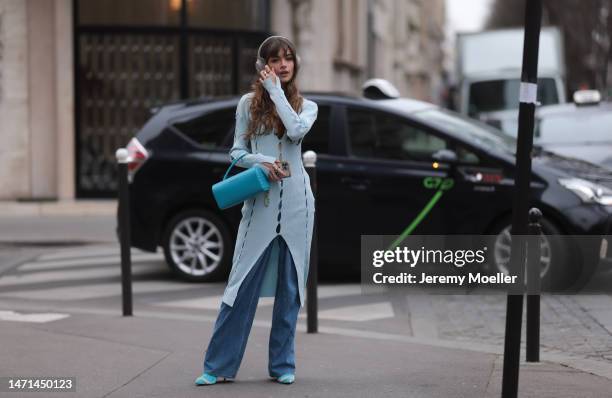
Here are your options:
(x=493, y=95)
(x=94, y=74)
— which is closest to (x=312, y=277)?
(x=94, y=74)

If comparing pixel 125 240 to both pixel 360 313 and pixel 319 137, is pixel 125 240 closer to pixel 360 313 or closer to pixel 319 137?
pixel 360 313

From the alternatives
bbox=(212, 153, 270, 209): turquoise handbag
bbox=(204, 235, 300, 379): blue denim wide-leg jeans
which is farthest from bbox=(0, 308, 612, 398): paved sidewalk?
bbox=(212, 153, 270, 209): turquoise handbag

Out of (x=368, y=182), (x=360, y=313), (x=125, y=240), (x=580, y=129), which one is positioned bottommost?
(x=360, y=313)

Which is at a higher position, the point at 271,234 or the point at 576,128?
the point at 576,128

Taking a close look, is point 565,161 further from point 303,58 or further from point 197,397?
point 303,58

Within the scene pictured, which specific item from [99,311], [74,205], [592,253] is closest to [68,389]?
[99,311]

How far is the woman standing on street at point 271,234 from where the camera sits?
6199 millimetres

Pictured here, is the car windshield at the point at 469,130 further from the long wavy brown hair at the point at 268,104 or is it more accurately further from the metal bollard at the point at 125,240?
the long wavy brown hair at the point at 268,104

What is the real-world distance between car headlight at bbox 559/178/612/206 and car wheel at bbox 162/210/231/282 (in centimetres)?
295

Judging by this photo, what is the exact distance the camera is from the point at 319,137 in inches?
429

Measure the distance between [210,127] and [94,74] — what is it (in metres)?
9.45

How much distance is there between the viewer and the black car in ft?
33.4

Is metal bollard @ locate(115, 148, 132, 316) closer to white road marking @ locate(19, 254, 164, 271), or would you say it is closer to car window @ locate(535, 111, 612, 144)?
white road marking @ locate(19, 254, 164, 271)

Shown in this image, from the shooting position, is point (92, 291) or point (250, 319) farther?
point (92, 291)
